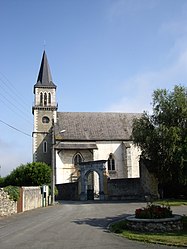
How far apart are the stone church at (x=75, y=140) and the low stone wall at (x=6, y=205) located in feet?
74.1

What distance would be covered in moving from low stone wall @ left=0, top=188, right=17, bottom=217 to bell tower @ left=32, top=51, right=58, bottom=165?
26054 millimetres

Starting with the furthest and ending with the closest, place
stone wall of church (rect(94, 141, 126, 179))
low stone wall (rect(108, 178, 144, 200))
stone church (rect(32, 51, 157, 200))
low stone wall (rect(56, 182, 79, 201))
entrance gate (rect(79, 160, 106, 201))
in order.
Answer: stone wall of church (rect(94, 141, 126, 179)), stone church (rect(32, 51, 157, 200)), low stone wall (rect(56, 182, 79, 201)), entrance gate (rect(79, 160, 106, 201)), low stone wall (rect(108, 178, 144, 200))

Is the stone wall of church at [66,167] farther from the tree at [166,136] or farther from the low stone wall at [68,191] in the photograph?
the tree at [166,136]

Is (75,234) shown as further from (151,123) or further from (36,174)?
(36,174)

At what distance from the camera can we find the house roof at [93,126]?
49219 millimetres

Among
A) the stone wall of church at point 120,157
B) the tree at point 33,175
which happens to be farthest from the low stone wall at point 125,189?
the stone wall of church at point 120,157

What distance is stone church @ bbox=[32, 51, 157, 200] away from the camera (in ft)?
Answer: 154

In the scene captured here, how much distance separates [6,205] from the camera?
71.9 ft

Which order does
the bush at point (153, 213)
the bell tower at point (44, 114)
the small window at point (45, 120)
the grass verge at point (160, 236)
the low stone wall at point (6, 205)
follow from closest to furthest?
1. the grass verge at point (160, 236)
2. the bush at point (153, 213)
3. the low stone wall at point (6, 205)
4. the bell tower at point (44, 114)
5. the small window at point (45, 120)

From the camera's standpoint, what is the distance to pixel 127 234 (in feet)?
39.1

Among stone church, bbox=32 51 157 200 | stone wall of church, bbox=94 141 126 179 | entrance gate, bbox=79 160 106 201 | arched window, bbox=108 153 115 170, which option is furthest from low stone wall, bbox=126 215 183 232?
arched window, bbox=108 153 115 170

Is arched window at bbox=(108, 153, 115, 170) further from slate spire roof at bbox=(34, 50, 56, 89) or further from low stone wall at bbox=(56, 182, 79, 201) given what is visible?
slate spire roof at bbox=(34, 50, 56, 89)

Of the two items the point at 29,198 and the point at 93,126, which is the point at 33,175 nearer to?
the point at 29,198

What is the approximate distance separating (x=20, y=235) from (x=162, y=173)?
2177 cm
